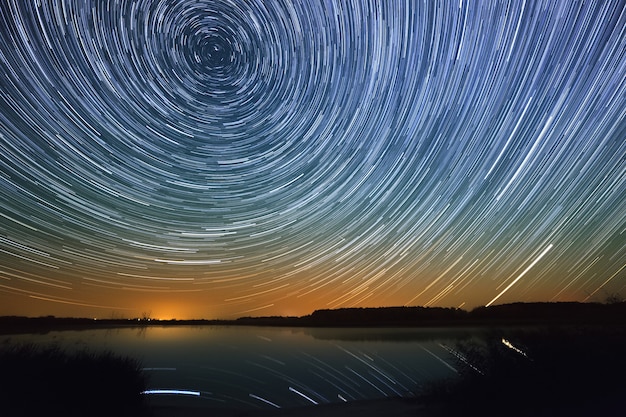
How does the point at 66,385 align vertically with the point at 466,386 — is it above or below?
below

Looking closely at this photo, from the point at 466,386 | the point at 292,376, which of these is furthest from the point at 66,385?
the point at 292,376

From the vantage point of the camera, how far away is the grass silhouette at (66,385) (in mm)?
8281

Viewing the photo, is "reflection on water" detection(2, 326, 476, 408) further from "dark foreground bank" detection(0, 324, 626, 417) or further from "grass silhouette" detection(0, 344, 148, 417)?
"grass silhouette" detection(0, 344, 148, 417)

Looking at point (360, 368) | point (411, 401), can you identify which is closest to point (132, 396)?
point (411, 401)

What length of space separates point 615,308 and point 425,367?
33.3 metres

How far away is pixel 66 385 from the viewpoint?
29.8 ft

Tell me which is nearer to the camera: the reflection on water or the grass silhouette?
the grass silhouette

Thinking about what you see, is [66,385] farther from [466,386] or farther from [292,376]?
[292,376]

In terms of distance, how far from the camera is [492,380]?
866cm

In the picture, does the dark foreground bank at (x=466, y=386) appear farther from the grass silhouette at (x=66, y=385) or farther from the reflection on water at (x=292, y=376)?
the reflection on water at (x=292, y=376)

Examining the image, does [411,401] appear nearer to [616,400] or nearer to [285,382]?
[616,400]

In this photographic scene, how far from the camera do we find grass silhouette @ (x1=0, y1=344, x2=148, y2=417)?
828 centimetres

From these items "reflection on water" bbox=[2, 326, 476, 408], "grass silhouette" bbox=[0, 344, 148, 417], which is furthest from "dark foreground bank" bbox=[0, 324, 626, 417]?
"reflection on water" bbox=[2, 326, 476, 408]

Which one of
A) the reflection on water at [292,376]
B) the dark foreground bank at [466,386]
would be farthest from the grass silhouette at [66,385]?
the reflection on water at [292,376]
